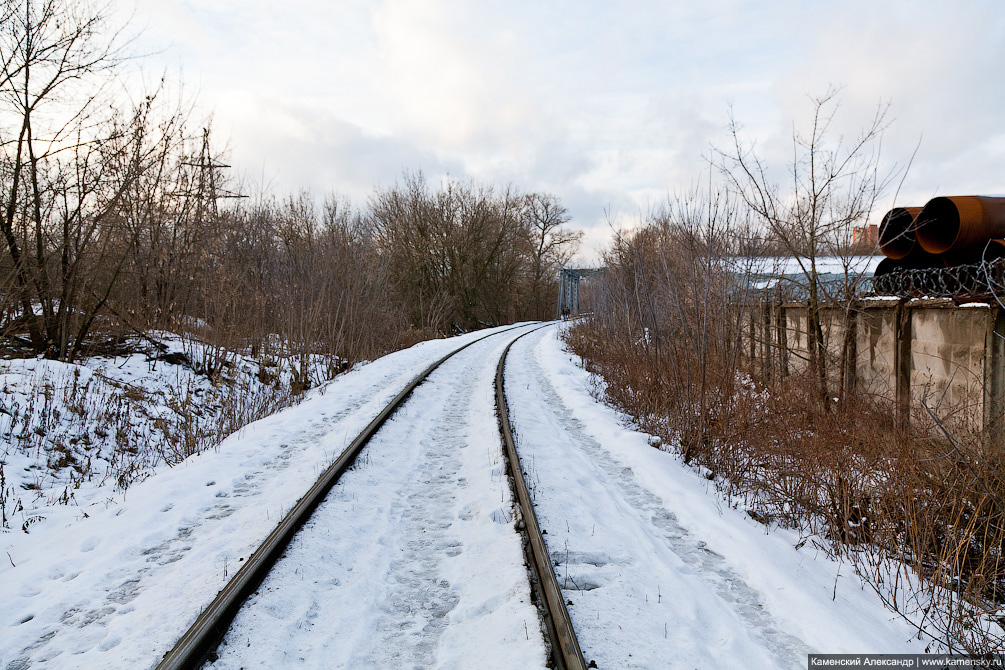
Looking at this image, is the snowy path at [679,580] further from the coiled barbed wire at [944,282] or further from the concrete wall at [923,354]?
the coiled barbed wire at [944,282]

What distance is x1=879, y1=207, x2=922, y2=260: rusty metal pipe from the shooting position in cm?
703

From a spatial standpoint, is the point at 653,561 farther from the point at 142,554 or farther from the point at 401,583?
the point at 142,554

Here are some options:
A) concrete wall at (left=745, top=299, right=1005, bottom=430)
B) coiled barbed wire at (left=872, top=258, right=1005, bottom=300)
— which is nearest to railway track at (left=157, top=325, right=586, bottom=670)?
concrete wall at (left=745, top=299, right=1005, bottom=430)

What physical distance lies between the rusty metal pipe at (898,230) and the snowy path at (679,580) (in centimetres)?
432

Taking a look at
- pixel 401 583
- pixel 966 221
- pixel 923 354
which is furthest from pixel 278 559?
pixel 966 221

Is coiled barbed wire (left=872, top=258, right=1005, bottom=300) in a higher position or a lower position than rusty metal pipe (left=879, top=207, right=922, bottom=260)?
lower

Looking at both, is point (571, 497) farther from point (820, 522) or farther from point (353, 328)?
point (353, 328)

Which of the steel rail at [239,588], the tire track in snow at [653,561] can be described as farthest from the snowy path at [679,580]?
the steel rail at [239,588]

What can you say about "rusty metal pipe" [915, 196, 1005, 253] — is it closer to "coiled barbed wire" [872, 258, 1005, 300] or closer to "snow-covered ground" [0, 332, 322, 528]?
"coiled barbed wire" [872, 258, 1005, 300]

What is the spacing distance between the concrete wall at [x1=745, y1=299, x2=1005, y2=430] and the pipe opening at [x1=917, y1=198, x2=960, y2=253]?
2.65 feet

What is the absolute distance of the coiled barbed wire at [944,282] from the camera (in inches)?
213

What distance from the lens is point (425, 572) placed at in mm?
3805

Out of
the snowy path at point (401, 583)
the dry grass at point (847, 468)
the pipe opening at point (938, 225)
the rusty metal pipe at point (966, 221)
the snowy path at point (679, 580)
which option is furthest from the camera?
the pipe opening at point (938, 225)

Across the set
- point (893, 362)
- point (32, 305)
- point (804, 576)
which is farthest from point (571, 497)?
point (32, 305)
